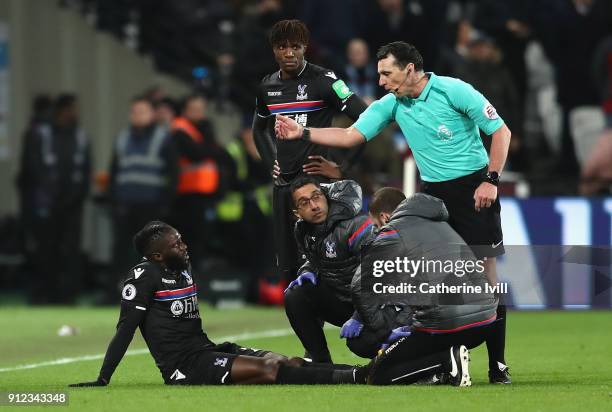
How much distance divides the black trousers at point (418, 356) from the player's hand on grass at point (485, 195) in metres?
0.74

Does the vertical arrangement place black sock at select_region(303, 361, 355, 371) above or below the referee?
below

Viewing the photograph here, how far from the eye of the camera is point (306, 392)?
28.1ft

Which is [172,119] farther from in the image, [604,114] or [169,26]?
[604,114]

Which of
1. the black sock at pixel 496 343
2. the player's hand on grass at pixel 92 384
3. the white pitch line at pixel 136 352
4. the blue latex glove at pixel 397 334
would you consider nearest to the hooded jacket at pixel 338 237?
the blue latex glove at pixel 397 334

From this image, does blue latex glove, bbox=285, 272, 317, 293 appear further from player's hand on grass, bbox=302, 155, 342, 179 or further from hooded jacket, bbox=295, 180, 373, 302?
player's hand on grass, bbox=302, 155, 342, 179

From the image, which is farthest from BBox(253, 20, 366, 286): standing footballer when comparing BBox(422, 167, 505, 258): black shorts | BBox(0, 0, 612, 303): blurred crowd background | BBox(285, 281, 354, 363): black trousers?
BBox(0, 0, 612, 303): blurred crowd background

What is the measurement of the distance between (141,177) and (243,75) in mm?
2121

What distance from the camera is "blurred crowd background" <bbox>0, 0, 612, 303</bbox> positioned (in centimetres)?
1661

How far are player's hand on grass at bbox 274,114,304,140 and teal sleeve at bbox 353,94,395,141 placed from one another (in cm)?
36

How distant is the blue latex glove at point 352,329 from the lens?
9445mm

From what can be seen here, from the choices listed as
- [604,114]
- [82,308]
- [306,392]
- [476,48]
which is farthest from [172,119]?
[306,392]

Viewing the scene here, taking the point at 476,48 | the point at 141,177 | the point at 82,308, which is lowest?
the point at 82,308

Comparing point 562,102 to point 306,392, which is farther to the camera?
point 562,102

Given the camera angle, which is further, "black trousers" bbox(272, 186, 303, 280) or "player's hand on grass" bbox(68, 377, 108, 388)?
"black trousers" bbox(272, 186, 303, 280)
